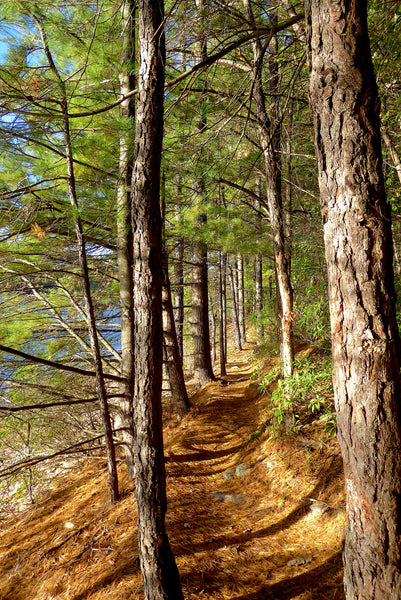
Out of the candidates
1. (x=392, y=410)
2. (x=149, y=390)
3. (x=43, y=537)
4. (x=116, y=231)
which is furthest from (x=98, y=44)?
(x=43, y=537)

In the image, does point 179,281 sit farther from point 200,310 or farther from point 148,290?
point 148,290

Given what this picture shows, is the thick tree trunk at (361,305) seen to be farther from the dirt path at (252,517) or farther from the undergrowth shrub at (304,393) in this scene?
the undergrowth shrub at (304,393)

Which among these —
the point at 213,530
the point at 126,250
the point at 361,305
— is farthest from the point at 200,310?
the point at 361,305

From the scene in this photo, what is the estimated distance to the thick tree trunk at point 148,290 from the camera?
2703 millimetres

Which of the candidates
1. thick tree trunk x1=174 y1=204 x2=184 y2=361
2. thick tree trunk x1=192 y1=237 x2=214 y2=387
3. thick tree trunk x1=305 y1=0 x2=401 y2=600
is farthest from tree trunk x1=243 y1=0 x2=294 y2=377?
thick tree trunk x1=174 y1=204 x2=184 y2=361

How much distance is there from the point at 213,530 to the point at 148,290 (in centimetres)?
275

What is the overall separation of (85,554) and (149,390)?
2231 mm

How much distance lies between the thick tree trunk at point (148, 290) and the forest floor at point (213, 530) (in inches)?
27.8

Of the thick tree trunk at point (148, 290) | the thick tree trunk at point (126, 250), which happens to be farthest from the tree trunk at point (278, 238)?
the thick tree trunk at point (148, 290)

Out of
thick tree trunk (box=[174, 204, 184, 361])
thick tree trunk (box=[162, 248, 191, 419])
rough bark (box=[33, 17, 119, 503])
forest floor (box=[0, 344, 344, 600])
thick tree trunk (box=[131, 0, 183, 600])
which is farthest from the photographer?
thick tree trunk (box=[174, 204, 184, 361])

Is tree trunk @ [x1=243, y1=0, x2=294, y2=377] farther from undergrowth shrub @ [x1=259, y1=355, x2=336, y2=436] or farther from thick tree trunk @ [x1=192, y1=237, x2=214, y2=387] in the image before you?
thick tree trunk @ [x1=192, y1=237, x2=214, y2=387]

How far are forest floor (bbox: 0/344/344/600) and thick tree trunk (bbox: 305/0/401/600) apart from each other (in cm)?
123

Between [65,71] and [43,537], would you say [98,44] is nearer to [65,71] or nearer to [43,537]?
[65,71]

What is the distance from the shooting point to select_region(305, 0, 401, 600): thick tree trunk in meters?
1.67
